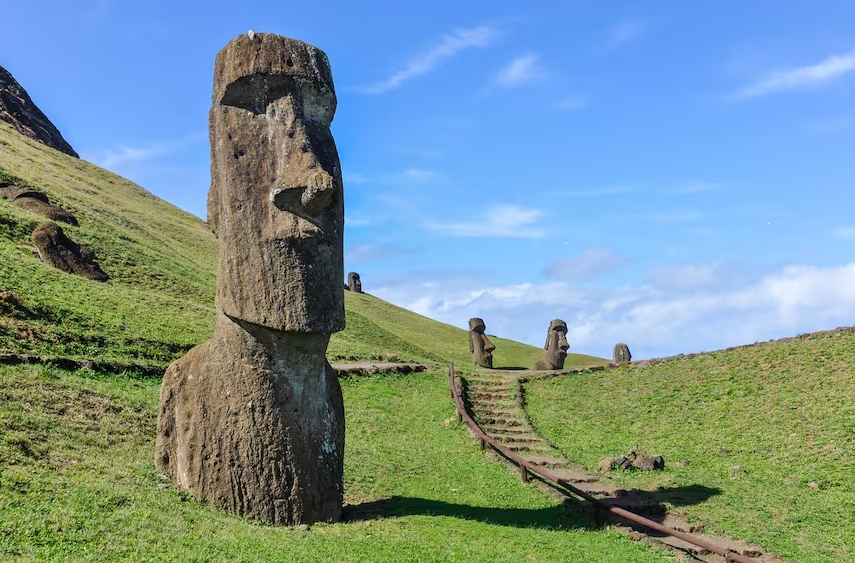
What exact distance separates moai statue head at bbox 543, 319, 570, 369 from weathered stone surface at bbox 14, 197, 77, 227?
22.3 metres

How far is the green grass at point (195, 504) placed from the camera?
8.13 m

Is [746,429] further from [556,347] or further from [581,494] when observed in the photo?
[556,347]

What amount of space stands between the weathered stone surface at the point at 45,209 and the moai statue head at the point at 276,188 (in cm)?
2866

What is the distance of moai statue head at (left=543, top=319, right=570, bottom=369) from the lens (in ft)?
109

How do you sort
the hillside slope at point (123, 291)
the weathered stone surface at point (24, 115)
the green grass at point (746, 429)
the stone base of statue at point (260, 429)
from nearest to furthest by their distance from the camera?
the stone base of statue at point (260, 429) < the green grass at point (746, 429) < the hillside slope at point (123, 291) < the weathered stone surface at point (24, 115)

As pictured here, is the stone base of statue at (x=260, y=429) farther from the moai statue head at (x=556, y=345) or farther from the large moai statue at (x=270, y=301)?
the moai statue head at (x=556, y=345)

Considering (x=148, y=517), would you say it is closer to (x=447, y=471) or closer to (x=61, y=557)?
(x=61, y=557)

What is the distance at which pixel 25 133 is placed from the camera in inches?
2840

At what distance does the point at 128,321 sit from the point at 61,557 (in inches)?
647

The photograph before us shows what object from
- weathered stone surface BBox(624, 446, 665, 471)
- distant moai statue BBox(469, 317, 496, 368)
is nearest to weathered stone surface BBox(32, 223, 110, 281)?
distant moai statue BBox(469, 317, 496, 368)

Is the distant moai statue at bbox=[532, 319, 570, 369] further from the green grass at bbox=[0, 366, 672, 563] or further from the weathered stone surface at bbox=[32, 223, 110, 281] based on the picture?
the weathered stone surface at bbox=[32, 223, 110, 281]

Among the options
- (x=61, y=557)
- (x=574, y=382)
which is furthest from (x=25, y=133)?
(x=61, y=557)

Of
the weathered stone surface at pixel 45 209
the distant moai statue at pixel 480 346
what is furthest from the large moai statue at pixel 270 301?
the weathered stone surface at pixel 45 209

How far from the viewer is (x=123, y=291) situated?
27297mm
